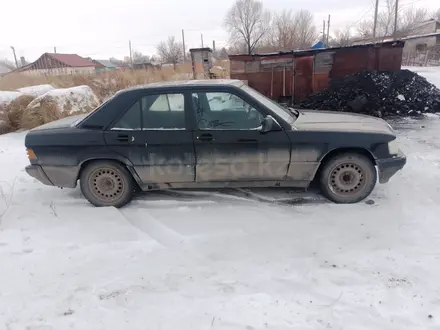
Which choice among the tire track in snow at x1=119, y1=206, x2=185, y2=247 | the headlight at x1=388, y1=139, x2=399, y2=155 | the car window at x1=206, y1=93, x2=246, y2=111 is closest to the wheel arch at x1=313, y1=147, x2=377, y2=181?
the headlight at x1=388, y1=139, x2=399, y2=155

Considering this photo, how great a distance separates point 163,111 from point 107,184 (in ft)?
3.94

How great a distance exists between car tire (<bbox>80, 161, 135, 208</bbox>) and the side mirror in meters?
1.80

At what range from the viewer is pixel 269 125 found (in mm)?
3707

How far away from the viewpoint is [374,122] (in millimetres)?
4281

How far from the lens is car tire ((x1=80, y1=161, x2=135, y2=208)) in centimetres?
409

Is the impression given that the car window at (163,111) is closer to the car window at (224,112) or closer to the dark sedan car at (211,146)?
the dark sedan car at (211,146)

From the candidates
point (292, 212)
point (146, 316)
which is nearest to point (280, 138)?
→ point (292, 212)

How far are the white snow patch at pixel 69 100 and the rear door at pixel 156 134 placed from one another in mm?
6228

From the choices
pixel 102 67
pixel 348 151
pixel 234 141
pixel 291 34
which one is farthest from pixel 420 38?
pixel 102 67

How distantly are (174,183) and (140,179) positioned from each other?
431 mm

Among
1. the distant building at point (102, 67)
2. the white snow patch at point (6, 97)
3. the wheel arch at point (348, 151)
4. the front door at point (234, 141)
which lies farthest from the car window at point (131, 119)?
the distant building at point (102, 67)

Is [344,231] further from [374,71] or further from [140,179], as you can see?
[374,71]

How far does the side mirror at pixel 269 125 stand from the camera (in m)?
3.71

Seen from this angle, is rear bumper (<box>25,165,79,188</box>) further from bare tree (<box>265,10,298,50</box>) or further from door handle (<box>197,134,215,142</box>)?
bare tree (<box>265,10,298,50</box>)
